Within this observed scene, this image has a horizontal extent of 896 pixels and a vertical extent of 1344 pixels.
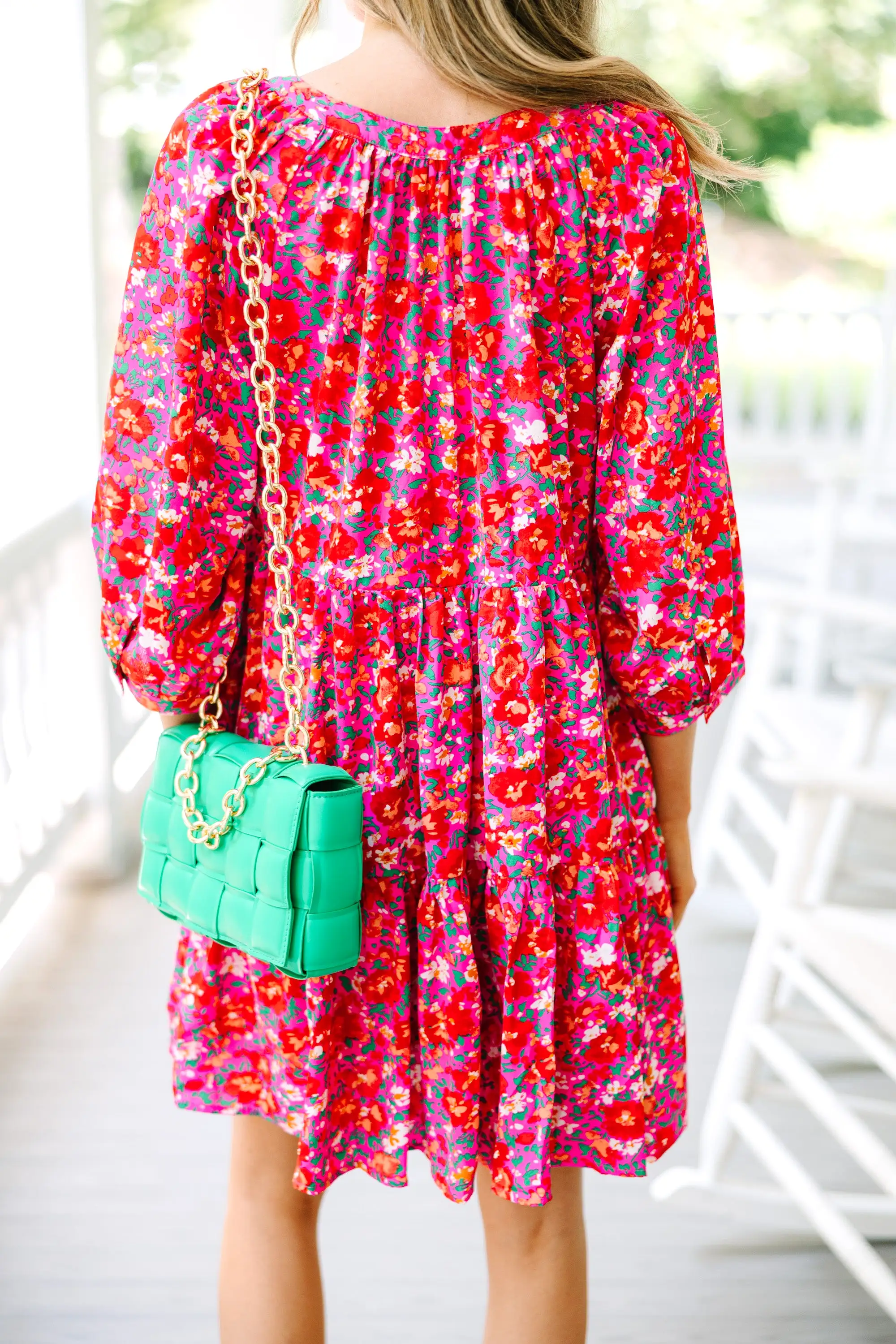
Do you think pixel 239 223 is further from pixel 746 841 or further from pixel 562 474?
pixel 746 841

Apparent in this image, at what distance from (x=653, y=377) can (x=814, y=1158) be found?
1486 millimetres

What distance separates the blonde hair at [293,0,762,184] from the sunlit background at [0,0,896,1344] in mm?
146

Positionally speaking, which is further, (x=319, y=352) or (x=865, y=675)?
(x=865, y=675)

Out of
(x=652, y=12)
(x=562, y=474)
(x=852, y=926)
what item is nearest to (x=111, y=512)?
(x=562, y=474)

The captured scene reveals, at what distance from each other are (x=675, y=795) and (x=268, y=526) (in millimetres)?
444

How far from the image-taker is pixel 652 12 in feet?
45.0

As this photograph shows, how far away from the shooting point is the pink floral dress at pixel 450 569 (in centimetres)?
87

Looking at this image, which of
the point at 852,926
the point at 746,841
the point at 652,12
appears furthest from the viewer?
the point at 652,12

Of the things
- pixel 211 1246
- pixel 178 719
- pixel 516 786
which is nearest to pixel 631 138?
pixel 516 786

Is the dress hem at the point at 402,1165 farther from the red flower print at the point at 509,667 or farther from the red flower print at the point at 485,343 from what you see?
the red flower print at the point at 485,343

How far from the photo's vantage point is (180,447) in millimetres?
912

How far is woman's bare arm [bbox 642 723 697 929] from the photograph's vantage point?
109cm

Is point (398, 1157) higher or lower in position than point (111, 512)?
lower

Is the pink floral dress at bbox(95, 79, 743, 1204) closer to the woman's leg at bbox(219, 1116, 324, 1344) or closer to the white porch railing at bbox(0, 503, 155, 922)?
the woman's leg at bbox(219, 1116, 324, 1344)
